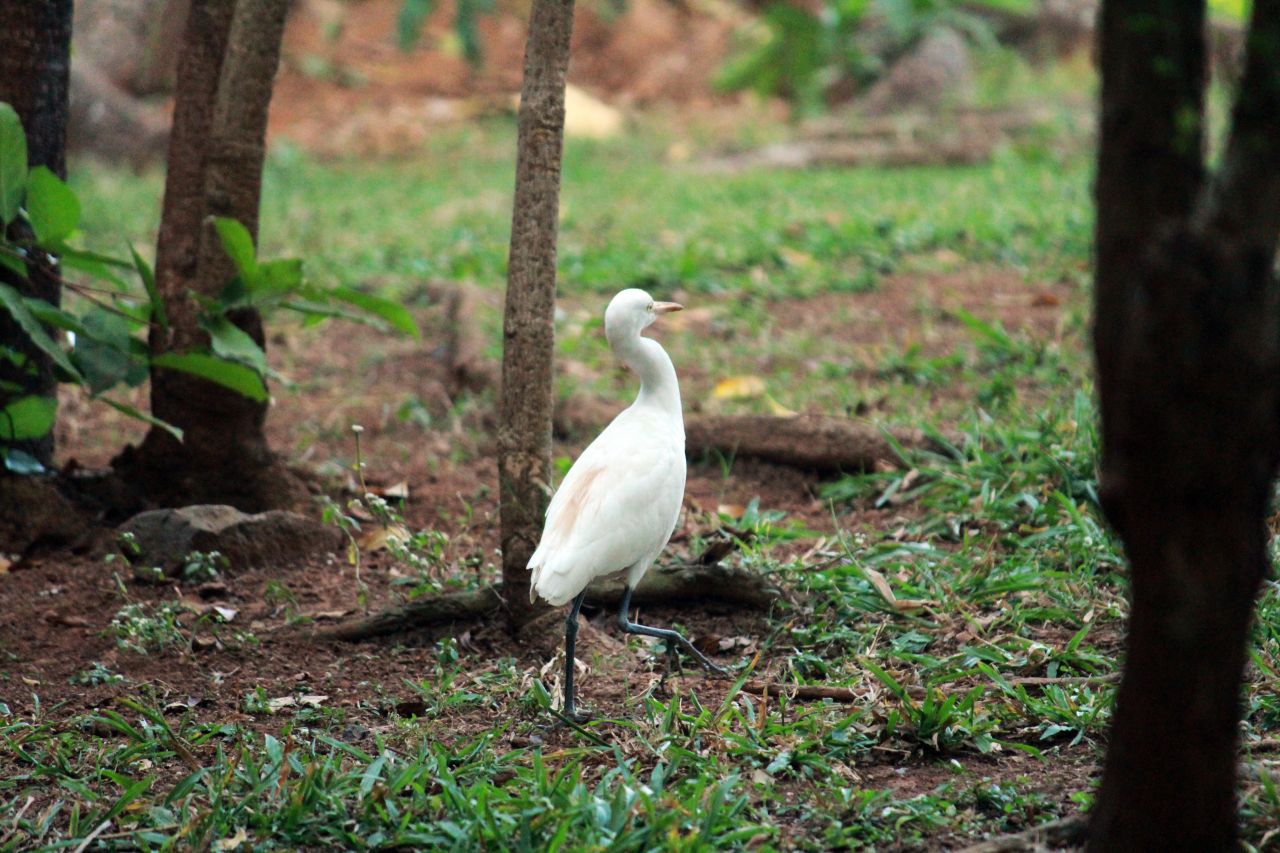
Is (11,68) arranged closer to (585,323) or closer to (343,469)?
(343,469)

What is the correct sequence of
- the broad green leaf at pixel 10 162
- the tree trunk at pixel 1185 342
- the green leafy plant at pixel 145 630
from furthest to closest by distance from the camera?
1. the broad green leaf at pixel 10 162
2. the green leafy plant at pixel 145 630
3. the tree trunk at pixel 1185 342

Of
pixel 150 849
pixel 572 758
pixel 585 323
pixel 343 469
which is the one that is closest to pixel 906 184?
pixel 585 323

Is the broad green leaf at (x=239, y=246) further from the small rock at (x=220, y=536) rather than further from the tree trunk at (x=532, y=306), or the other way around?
the tree trunk at (x=532, y=306)

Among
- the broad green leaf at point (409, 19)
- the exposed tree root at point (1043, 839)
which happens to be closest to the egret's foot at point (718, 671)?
the exposed tree root at point (1043, 839)

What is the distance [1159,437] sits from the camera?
190 cm

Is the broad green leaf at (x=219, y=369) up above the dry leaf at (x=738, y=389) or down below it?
above

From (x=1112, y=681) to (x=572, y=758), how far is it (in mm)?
1300

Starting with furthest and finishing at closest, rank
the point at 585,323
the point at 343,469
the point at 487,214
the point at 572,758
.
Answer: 1. the point at 487,214
2. the point at 585,323
3. the point at 343,469
4. the point at 572,758

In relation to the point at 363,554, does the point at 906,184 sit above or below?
above

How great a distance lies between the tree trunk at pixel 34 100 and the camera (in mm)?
4305

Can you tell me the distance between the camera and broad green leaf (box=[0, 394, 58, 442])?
4.24m

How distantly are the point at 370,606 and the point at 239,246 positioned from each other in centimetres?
119

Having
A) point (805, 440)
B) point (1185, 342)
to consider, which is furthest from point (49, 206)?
point (1185, 342)

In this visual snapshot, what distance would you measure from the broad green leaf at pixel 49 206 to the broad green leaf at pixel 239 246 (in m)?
0.43
